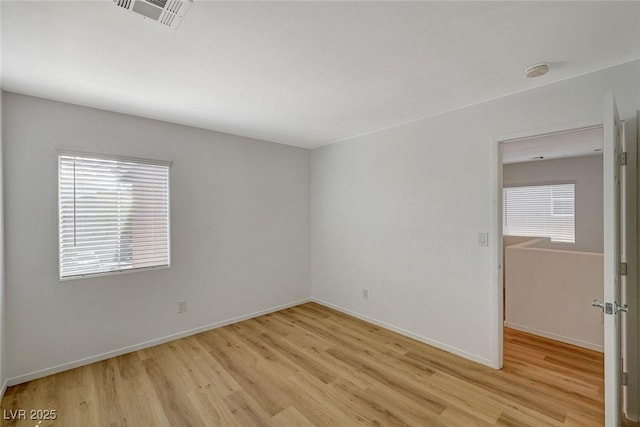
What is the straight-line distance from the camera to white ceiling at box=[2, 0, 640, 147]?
1.50 metres

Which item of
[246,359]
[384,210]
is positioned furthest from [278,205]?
[246,359]

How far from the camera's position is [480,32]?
1.67 metres

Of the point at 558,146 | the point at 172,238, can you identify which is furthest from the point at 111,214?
the point at 558,146

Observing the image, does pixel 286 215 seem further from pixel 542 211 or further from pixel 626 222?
pixel 542 211

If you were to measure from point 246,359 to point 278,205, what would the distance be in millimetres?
2180

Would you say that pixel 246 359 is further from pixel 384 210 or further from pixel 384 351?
pixel 384 210

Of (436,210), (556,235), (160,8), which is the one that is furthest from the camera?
(556,235)

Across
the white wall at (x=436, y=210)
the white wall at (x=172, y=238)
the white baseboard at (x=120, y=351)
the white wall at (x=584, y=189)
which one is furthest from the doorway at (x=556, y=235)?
the white baseboard at (x=120, y=351)

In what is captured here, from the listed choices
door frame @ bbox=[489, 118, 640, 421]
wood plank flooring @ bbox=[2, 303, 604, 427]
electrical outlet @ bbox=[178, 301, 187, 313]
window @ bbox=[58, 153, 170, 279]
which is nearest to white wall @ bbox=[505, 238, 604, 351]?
wood plank flooring @ bbox=[2, 303, 604, 427]

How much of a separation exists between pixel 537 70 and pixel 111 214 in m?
3.97

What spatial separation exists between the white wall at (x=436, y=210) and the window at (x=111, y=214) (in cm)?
236

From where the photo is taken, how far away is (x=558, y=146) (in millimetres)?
4516

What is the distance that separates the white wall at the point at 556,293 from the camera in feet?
10.1

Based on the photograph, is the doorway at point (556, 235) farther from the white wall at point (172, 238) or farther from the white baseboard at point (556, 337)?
the white wall at point (172, 238)
